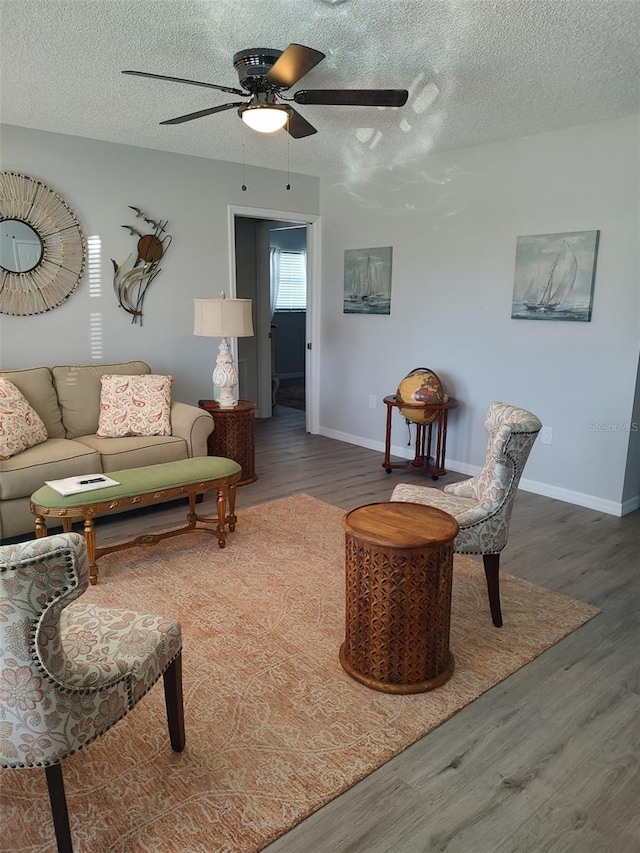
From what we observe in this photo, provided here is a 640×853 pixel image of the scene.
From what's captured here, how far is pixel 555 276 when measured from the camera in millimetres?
4238

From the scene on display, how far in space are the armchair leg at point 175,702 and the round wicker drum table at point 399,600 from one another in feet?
2.32

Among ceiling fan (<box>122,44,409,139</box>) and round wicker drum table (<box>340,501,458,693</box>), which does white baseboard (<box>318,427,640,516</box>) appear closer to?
round wicker drum table (<box>340,501,458,693</box>)

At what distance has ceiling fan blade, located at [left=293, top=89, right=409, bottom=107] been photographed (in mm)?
2689

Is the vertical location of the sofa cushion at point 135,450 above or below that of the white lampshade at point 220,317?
below

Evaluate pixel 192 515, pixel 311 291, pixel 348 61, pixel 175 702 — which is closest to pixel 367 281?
pixel 311 291

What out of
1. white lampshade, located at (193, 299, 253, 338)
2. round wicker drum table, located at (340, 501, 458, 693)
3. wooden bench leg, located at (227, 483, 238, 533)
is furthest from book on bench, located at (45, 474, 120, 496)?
white lampshade, located at (193, 299, 253, 338)

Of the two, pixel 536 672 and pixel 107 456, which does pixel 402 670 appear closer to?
pixel 536 672

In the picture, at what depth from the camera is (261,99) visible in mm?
2928

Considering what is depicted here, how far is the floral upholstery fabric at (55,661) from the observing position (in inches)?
51.1

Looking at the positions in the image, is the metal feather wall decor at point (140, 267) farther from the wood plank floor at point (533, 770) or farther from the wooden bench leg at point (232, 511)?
the wood plank floor at point (533, 770)

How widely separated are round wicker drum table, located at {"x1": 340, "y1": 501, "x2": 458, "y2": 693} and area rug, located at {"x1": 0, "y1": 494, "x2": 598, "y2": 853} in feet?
0.25

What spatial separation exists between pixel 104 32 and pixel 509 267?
308 centimetres

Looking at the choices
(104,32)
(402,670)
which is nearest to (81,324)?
(104,32)

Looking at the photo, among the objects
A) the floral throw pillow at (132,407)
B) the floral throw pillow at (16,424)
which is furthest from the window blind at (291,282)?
the floral throw pillow at (16,424)
